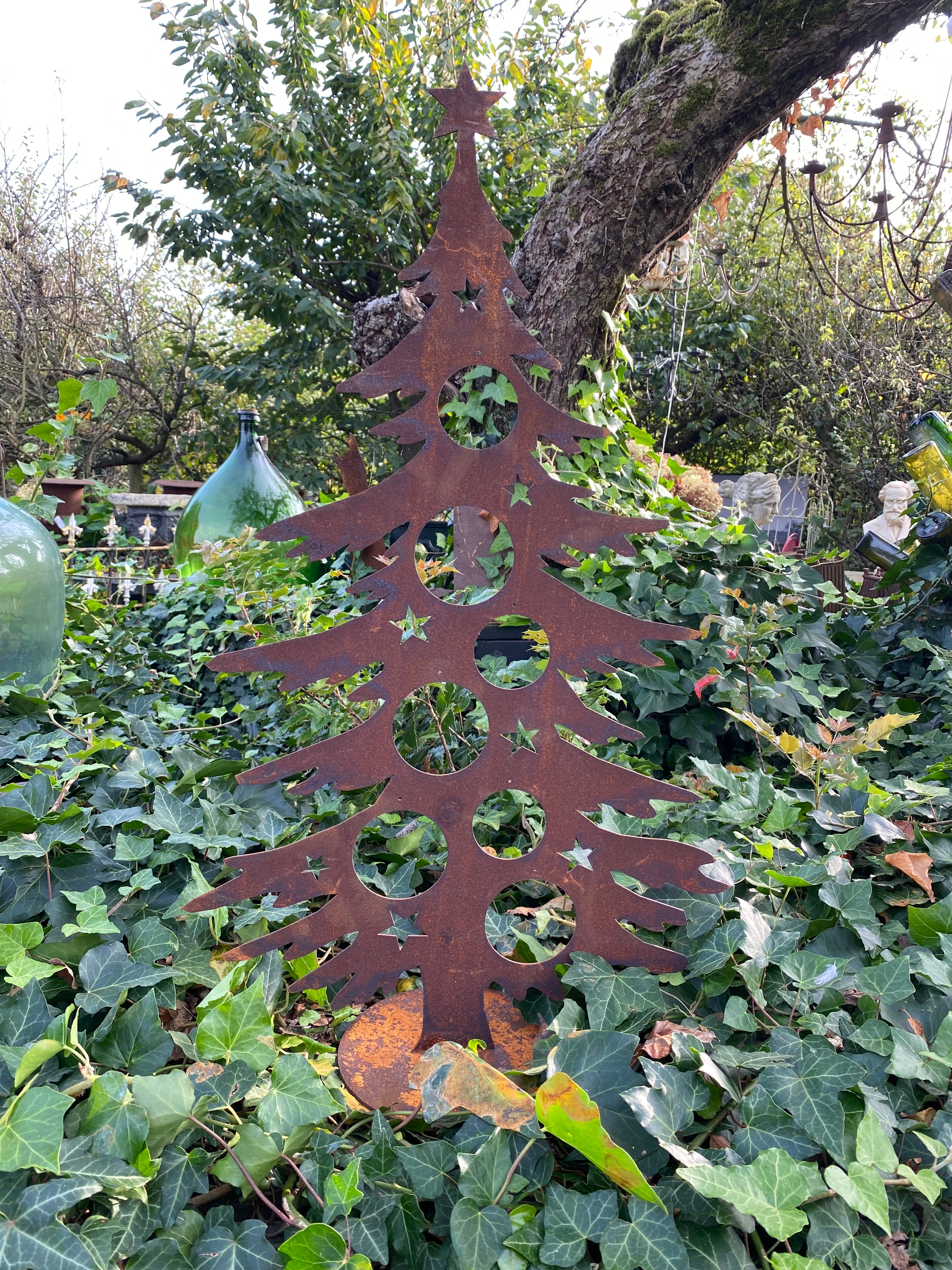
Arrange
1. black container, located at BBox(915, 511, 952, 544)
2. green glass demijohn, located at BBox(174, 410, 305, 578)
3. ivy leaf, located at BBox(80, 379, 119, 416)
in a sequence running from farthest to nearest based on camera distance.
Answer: green glass demijohn, located at BBox(174, 410, 305, 578) → black container, located at BBox(915, 511, 952, 544) → ivy leaf, located at BBox(80, 379, 119, 416)

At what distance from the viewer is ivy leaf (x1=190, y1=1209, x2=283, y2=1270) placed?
772 millimetres

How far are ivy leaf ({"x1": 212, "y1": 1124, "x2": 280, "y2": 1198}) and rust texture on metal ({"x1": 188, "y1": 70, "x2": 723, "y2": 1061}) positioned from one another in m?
0.24

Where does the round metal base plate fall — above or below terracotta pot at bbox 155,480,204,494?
above

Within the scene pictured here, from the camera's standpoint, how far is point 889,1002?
38.9 inches

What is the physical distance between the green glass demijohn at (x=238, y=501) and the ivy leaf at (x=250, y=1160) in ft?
10.1

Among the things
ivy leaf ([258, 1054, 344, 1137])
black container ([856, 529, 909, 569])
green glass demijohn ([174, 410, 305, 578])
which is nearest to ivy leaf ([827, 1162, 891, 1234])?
ivy leaf ([258, 1054, 344, 1137])

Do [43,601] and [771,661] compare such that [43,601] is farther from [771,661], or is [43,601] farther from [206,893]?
[771,661]

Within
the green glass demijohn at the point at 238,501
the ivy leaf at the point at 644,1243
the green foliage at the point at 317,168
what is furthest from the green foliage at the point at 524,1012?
the green foliage at the point at 317,168

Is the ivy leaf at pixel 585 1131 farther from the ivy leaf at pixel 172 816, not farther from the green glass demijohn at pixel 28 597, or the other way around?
the green glass demijohn at pixel 28 597

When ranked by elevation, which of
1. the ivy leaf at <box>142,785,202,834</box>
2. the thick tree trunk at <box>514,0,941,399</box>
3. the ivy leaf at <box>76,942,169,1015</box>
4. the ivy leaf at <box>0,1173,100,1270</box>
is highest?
the thick tree trunk at <box>514,0,941,399</box>

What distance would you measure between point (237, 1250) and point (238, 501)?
3.44 m

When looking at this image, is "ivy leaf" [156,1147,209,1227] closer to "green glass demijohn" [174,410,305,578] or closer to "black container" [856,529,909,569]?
"black container" [856,529,909,569]

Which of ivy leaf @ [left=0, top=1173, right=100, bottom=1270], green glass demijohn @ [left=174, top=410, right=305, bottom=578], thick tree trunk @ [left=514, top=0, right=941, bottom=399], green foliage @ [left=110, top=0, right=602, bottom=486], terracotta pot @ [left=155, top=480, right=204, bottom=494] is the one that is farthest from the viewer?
terracotta pot @ [left=155, top=480, right=204, bottom=494]

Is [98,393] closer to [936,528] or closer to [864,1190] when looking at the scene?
[864,1190]
